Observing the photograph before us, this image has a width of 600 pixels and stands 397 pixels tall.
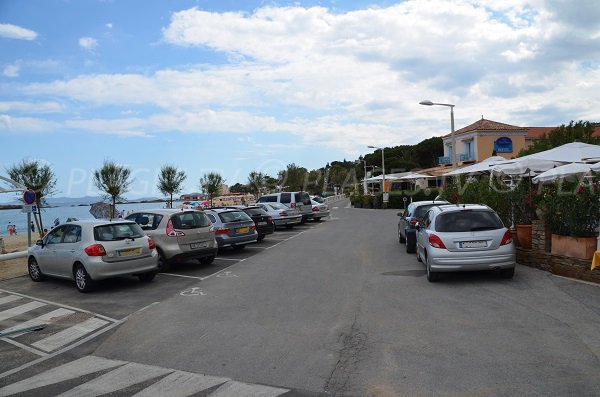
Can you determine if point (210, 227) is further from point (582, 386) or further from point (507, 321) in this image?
point (582, 386)

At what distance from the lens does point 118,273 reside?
1033 cm

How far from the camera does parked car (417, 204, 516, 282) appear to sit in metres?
9.41

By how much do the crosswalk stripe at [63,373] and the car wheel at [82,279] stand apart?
4.35m

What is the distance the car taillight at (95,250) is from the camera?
10.2 meters

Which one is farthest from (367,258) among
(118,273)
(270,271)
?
(118,273)

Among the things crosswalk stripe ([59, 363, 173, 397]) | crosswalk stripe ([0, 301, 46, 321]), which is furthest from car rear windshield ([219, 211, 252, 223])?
crosswalk stripe ([59, 363, 173, 397])

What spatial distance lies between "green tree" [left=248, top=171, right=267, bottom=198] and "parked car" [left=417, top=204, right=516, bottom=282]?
5299 cm

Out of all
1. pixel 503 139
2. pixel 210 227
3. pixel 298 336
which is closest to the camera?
pixel 298 336

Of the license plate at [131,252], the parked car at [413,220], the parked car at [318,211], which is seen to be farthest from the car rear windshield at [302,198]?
the license plate at [131,252]

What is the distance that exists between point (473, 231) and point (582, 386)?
519 cm

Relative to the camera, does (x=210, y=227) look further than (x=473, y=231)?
Yes

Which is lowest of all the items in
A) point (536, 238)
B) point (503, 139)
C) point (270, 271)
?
point (270, 271)

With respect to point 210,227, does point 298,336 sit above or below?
below

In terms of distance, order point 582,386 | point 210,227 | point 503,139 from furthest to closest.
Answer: point 503,139
point 210,227
point 582,386
